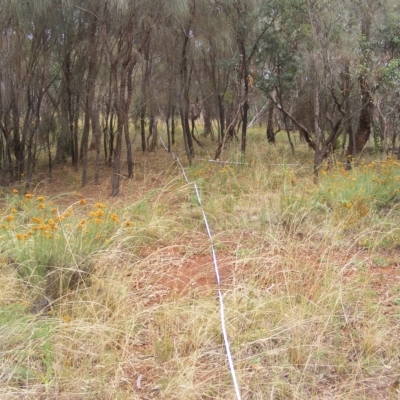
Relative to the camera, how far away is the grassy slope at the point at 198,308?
245cm

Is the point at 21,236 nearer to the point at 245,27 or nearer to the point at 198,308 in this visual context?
the point at 198,308

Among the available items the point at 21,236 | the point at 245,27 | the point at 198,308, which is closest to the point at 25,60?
the point at 245,27

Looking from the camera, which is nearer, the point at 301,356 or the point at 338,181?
the point at 301,356

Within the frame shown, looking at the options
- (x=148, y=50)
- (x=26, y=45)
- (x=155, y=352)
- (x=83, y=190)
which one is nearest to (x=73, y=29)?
(x=26, y=45)

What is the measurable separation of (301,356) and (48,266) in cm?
177

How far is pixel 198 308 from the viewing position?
3002 mm

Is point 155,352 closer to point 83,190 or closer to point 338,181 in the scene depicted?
point 338,181

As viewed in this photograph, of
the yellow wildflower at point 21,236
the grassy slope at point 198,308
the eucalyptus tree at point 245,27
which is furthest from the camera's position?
the eucalyptus tree at point 245,27

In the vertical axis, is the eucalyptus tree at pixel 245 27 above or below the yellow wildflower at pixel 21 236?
above

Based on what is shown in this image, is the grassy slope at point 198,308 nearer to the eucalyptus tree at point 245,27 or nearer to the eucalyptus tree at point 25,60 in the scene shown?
the eucalyptus tree at point 25,60

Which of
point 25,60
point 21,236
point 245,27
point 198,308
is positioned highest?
point 245,27

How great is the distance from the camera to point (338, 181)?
236 inches

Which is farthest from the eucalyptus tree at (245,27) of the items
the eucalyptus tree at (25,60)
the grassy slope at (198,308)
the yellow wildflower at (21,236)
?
the yellow wildflower at (21,236)

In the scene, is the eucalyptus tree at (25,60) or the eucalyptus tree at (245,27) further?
the eucalyptus tree at (245,27)
